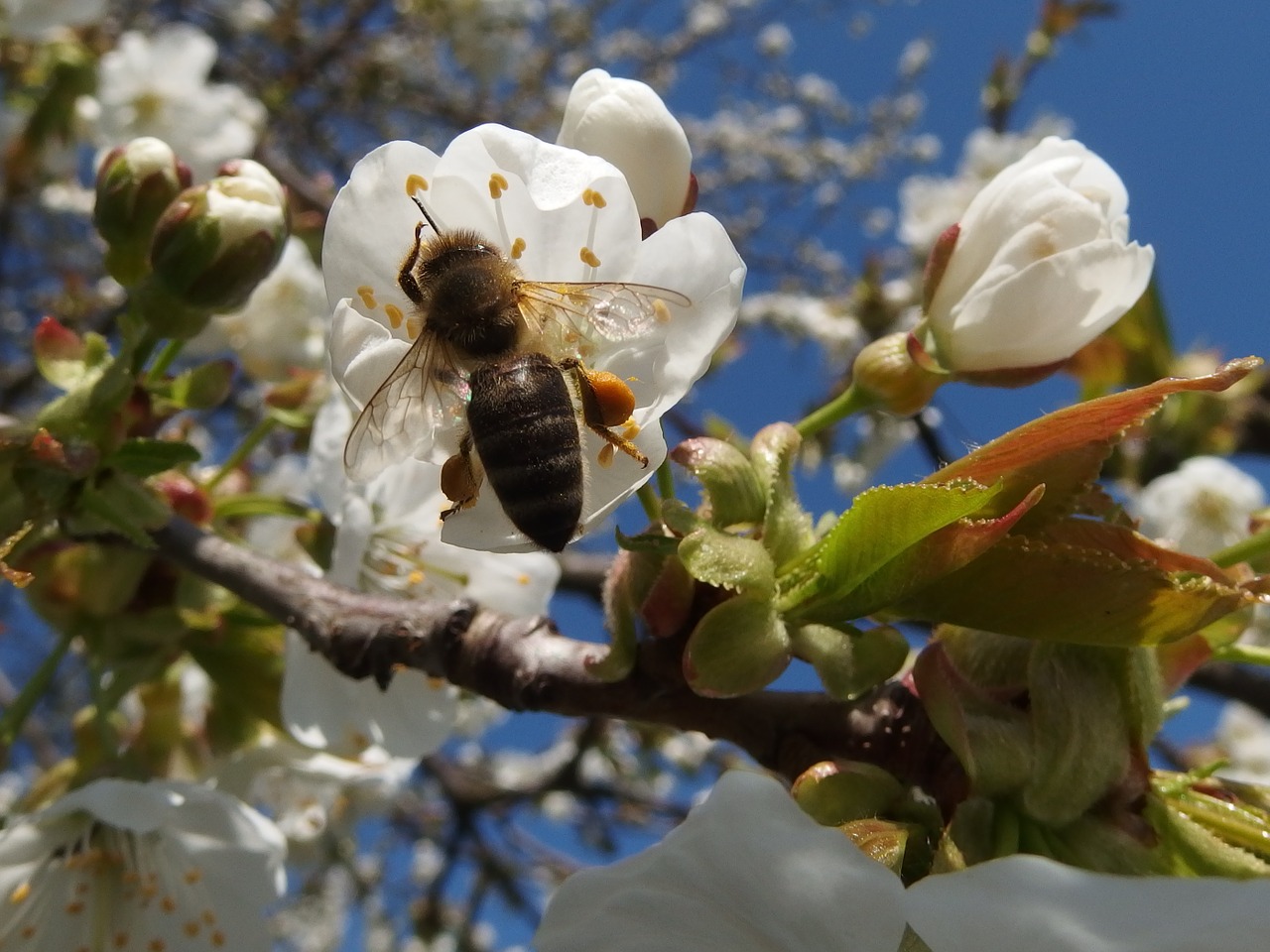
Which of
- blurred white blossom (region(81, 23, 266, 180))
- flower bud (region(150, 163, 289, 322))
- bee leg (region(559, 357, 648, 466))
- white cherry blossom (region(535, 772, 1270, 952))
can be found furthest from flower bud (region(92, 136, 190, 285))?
blurred white blossom (region(81, 23, 266, 180))

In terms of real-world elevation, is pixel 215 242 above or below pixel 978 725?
above

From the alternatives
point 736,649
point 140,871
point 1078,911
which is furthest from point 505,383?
point 140,871

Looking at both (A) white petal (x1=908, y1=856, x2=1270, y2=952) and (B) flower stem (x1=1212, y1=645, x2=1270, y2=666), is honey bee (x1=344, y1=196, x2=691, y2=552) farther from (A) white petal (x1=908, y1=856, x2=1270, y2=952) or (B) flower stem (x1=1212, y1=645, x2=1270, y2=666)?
(B) flower stem (x1=1212, y1=645, x2=1270, y2=666)

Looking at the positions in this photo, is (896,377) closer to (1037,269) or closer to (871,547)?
(1037,269)

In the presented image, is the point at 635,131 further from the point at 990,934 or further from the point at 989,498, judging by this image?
the point at 990,934

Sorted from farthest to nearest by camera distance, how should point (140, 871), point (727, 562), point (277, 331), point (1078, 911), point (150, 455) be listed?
point (277, 331) < point (140, 871) < point (150, 455) < point (727, 562) < point (1078, 911)

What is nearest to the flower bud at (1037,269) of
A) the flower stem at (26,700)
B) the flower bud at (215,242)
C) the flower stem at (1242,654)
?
the flower stem at (1242,654)
